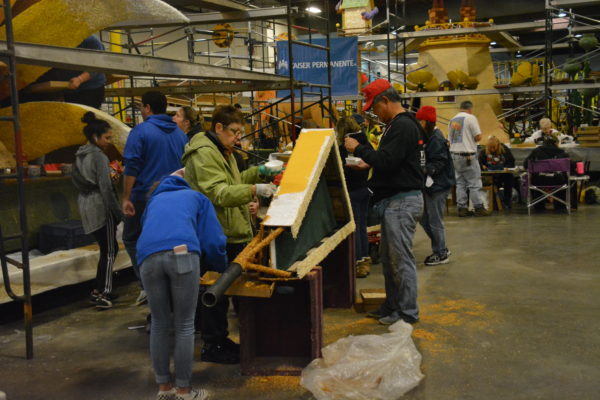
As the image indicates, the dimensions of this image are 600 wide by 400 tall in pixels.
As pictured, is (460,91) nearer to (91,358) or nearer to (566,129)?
(566,129)

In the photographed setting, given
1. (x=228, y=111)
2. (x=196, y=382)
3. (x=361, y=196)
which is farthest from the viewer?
(x=361, y=196)

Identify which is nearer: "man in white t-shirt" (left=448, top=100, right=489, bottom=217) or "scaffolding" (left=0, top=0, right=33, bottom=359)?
"scaffolding" (left=0, top=0, right=33, bottom=359)

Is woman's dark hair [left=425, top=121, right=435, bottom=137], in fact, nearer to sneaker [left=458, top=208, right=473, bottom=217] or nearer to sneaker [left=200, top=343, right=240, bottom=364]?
sneaker [left=200, top=343, right=240, bottom=364]

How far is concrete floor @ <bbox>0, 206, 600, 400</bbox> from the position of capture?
383cm

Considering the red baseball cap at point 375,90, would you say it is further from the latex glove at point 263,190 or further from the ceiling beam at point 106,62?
the ceiling beam at point 106,62

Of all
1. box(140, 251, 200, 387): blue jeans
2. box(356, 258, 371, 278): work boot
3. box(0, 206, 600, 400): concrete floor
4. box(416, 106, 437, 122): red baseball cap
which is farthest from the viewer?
box(416, 106, 437, 122): red baseball cap

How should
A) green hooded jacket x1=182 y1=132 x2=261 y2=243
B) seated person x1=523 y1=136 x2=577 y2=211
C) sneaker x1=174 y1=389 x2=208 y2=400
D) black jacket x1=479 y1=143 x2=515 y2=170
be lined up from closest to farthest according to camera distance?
sneaker x1=174 y1=389 x2=208 y2=400 → green hooded jacket x1=182 y1=132 x2=261 y2=243 → seated person x1=523 y1=136 x2=577 y2=211 → black jacket x1=479 y1=143 x2=515 y2=170

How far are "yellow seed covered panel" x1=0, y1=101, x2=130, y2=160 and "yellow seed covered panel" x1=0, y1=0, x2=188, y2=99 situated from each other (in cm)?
32

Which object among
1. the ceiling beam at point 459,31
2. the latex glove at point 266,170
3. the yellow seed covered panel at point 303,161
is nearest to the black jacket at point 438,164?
the yellow seed covered panel at point 303,161

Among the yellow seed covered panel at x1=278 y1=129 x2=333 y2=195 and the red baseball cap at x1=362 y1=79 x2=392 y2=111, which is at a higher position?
the red baseball cap at x1=362 y1=79 x2=392 y2=111

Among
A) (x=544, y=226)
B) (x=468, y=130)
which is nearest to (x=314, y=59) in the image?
(x=468, y=130)

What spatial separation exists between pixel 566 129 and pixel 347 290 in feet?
44.9

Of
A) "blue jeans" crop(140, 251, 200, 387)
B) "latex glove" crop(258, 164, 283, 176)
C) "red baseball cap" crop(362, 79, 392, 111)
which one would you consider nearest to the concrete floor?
"blue jeans" crop(140, 251, 200, 387)

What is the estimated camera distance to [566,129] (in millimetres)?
17000
